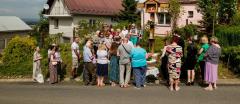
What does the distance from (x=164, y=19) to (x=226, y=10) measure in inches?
380

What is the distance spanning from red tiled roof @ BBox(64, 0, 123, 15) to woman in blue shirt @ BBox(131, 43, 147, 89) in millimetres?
36434

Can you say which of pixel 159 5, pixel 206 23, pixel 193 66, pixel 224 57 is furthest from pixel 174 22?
pixel 193 66

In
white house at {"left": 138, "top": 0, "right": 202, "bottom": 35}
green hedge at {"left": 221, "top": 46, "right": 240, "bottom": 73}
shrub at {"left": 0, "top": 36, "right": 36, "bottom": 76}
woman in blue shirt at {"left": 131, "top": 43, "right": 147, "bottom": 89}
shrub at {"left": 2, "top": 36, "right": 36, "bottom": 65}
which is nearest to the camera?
woman in blue shirt at {"left": 131, "top": 43, "right": 147, "bottom": 89}

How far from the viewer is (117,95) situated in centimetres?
1395

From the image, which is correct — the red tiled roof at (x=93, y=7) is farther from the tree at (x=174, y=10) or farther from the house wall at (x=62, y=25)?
the tree at (x=174, y=10)

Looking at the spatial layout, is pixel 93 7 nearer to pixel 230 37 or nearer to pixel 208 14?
pixel 208 14

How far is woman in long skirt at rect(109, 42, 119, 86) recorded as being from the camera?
16016mm

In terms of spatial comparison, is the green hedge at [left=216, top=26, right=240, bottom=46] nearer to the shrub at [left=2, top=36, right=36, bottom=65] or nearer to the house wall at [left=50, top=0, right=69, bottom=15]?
the shrub at [left=2, top=36, right=36, bottom=65]

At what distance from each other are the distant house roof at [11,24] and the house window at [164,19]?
21464 mm

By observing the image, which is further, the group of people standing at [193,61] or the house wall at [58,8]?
the house wall at [58,8]

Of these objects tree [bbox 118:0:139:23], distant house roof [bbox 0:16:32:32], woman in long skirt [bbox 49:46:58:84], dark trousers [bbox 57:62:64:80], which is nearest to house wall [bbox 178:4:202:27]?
tree [bbox 118:0:139:23]

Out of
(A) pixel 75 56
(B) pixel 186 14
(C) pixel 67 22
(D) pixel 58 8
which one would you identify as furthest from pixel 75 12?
(A) pixel 75 56

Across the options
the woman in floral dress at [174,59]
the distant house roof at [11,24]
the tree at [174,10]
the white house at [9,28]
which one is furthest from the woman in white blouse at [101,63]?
the distant house roof at [11,24]

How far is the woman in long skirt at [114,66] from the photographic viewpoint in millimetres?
16016
